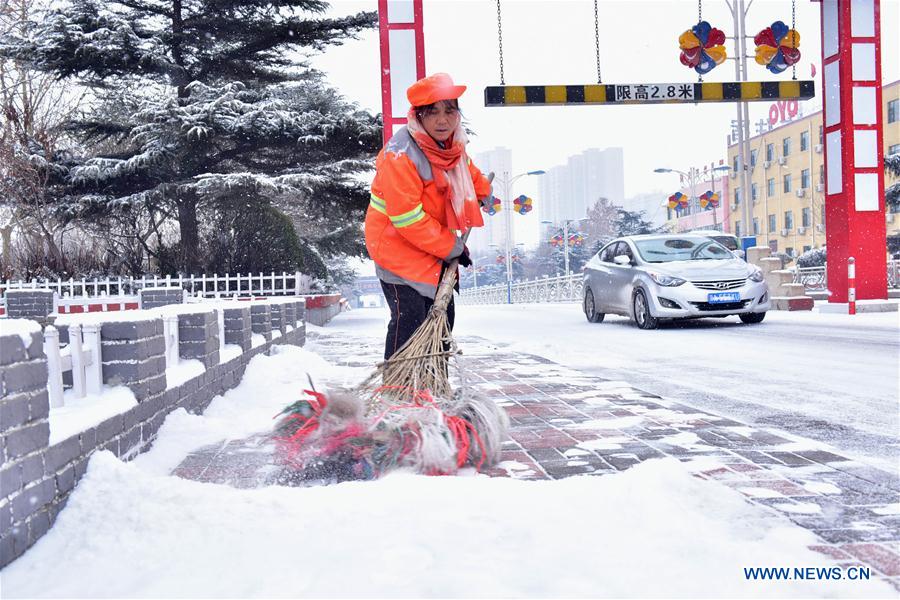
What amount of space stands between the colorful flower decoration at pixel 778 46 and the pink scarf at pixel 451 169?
42.9 ft

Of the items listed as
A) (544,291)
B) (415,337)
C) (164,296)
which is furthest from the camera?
(544,291)

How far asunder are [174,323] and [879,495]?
3657mm

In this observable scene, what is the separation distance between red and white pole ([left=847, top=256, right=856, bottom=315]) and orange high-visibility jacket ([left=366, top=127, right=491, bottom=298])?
10.8m

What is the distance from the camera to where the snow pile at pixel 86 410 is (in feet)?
9.17

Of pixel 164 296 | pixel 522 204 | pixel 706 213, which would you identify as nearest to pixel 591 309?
pixel 164 296

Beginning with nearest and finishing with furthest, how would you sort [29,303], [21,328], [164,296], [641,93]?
1. [21,328]
2. [29,303]
3. [164,296]
4. [641,93]

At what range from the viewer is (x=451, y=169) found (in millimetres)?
4129

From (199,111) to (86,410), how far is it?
43.0ft

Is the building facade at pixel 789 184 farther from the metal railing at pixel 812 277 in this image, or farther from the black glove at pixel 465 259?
the black glove at pixel 465 259

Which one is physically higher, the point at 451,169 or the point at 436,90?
the point at 436,90

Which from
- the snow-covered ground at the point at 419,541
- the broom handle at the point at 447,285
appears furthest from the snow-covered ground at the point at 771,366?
the broom handle at the point at 447,285

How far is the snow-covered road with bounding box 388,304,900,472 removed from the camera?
430 centimetres

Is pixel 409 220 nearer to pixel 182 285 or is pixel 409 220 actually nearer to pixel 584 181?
pixel 182 285

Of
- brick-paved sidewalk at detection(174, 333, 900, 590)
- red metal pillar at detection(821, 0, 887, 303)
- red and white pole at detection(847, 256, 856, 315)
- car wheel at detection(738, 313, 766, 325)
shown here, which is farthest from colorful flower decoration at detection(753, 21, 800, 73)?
brick-paved sidewalk at detection(174, 333, 900, 590)
